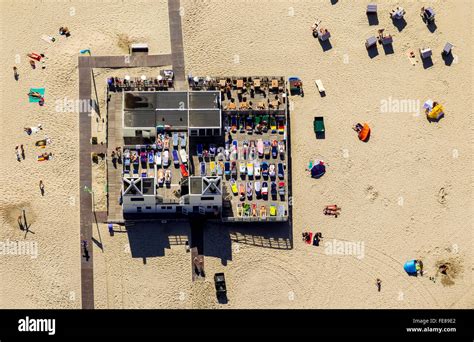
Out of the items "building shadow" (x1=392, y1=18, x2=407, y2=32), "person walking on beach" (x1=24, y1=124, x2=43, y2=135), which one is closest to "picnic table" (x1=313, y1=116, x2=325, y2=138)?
"building shadow" (x1=392, y1=18, x2=407, y2=32)

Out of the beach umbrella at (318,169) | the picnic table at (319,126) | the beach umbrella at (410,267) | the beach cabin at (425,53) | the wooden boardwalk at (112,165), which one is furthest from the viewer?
the beach cabin at (425,53)

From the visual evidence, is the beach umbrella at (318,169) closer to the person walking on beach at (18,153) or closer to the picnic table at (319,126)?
the picnic table at (319,126)

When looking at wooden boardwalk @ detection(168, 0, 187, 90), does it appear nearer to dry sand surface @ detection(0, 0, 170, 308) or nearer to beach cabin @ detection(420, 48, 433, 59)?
dry sand surface @ detection(0, 0, 170, 308)

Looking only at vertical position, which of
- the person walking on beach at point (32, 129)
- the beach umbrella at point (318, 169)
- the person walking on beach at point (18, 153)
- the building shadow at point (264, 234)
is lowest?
the building shadow at point (264, 234)

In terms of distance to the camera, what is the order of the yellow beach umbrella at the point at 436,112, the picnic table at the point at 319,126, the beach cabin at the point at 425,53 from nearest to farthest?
1. the picnic table at the point at 319,126
2. the yellow beach umbrella at the point at 436,112
3. the beach cabin at the point at 425,53

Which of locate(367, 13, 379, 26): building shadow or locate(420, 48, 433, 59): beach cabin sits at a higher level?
locate(367, 13, 379, 26): building shadow

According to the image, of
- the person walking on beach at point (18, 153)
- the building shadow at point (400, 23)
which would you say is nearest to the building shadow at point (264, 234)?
the person walking on beach at point (18, 153)
